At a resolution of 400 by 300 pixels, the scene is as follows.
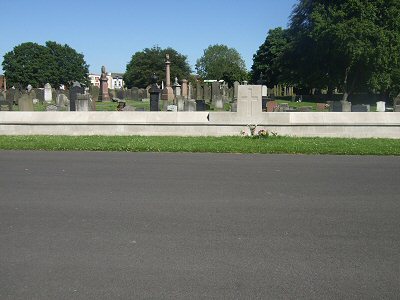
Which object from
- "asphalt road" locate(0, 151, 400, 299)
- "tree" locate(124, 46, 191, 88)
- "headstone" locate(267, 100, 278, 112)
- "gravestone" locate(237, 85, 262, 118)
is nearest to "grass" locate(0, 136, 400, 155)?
"gravestone" locate(237, 85, 262, 118)

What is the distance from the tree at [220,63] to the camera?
13170cm

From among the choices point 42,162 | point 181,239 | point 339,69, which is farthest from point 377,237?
point 339,69

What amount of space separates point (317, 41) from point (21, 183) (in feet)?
146

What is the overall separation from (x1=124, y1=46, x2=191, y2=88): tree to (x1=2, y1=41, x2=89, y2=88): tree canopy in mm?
16102

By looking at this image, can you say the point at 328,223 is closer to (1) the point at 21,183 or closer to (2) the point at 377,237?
(2) the point at 377,237

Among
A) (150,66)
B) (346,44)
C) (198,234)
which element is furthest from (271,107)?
(150,66)

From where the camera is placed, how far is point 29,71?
10900 centimetres

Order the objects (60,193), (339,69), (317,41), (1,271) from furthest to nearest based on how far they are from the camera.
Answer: (339,69) < (317,41) < (60,193) < (1,271)

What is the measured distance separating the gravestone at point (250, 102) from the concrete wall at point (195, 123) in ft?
0.61

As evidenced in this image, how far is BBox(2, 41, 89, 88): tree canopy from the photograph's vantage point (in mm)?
109688

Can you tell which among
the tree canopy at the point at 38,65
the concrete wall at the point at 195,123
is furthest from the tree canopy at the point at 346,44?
the tree canopy at the point at 38,65

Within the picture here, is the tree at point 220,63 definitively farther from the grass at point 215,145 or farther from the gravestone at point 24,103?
the grass at point 215,145

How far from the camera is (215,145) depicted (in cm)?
1368

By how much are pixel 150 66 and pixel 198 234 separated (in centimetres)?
10766
